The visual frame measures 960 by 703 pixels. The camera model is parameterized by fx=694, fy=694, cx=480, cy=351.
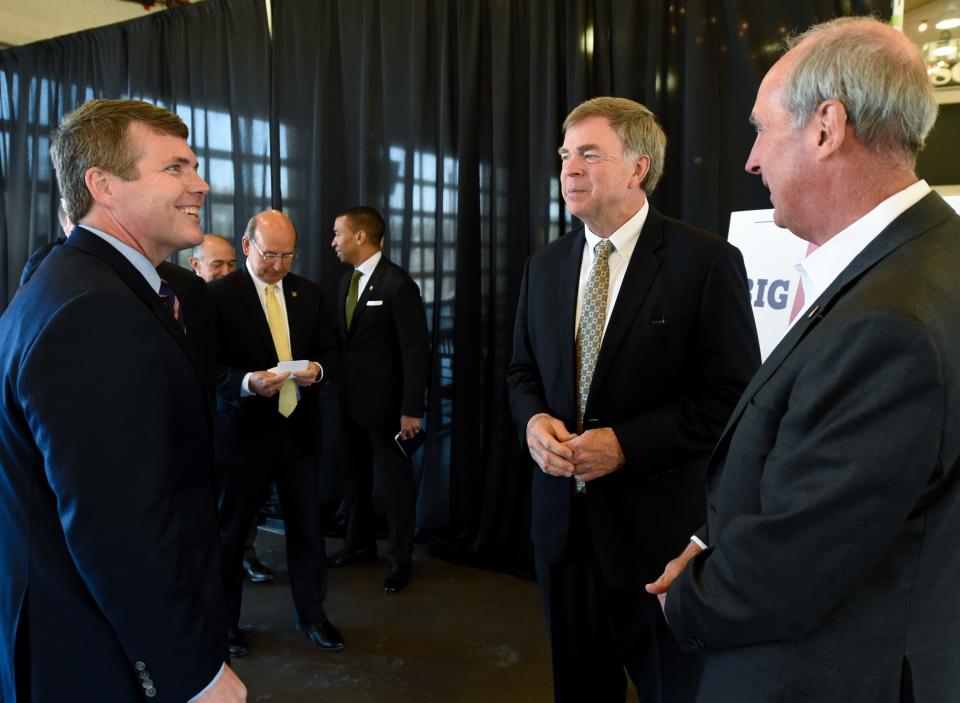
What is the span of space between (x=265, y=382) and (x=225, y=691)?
4.98ft

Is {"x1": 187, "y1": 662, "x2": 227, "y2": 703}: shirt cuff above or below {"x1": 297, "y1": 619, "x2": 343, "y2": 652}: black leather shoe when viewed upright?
above

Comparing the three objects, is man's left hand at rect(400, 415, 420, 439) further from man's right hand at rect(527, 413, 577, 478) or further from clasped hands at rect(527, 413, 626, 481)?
clasped hands at rect(527, 413, 626, 481)

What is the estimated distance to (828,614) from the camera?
0.91m

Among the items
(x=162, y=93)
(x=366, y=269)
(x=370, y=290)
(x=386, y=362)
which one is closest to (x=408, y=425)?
(x=386, y=362)

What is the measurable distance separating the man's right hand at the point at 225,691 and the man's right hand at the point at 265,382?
1.45 metres

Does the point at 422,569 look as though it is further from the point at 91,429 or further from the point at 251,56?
the point at 251,56

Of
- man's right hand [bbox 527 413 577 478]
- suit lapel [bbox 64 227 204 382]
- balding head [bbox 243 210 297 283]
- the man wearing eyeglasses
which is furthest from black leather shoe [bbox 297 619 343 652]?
suit lapel [bbox 64 227 204 382]

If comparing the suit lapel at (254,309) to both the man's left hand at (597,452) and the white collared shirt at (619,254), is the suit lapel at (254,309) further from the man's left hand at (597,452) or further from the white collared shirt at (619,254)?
the man's left hand at (597,452)

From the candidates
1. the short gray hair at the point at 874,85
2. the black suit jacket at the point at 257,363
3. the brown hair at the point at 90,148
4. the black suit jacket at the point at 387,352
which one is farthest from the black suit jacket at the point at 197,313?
the short gray hair at the point at 874,85

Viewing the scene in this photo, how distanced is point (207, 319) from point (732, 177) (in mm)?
2270

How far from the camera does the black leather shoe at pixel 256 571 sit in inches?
140

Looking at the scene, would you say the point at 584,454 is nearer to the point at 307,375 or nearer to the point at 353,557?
the point at 307,375

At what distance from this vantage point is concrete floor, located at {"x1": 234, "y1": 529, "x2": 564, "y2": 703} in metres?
2.55

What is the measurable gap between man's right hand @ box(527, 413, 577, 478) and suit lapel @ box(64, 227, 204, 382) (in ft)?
2.70
